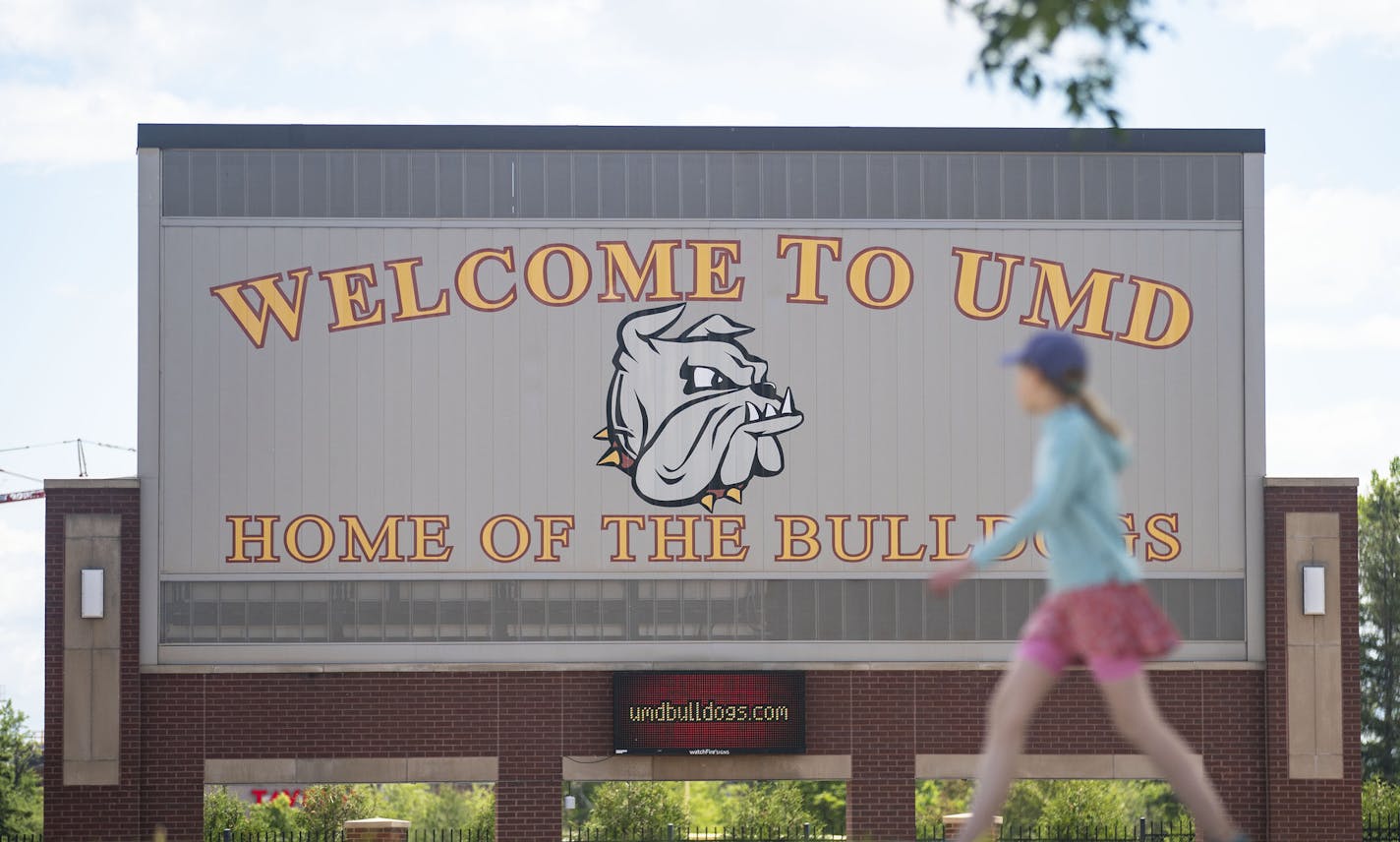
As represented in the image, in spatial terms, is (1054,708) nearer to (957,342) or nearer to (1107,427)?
(957,342)

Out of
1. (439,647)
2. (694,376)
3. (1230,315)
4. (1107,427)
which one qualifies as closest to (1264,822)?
(1230,315)

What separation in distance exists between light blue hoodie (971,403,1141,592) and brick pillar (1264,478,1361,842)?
17471 mm

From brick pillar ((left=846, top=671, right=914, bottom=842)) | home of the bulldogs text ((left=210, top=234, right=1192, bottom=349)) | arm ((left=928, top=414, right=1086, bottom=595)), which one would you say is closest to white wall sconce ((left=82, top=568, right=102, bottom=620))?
home of the bulldogs text ((left=210, top=234, right=1192, bottom=349))

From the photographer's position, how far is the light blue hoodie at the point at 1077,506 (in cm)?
675

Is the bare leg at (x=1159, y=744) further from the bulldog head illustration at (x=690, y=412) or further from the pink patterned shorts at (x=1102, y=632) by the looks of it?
the bulldog head illustration at (x=690, y=412)

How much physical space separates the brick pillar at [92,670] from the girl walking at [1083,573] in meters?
18.0

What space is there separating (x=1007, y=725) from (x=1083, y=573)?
2.31 feet

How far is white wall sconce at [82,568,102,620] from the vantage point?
22.6 metres

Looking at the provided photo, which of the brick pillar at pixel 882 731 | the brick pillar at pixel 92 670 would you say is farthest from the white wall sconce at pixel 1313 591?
the brick pillar at pixel 92 670

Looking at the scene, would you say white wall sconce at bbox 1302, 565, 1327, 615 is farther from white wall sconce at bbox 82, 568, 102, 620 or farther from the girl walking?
the girl walking

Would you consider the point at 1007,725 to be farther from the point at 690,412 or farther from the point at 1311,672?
the point at 1311,672

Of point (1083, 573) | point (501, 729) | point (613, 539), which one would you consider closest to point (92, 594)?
point (501, 729)

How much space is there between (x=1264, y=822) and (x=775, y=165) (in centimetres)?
1087

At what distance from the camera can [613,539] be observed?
901 inches
